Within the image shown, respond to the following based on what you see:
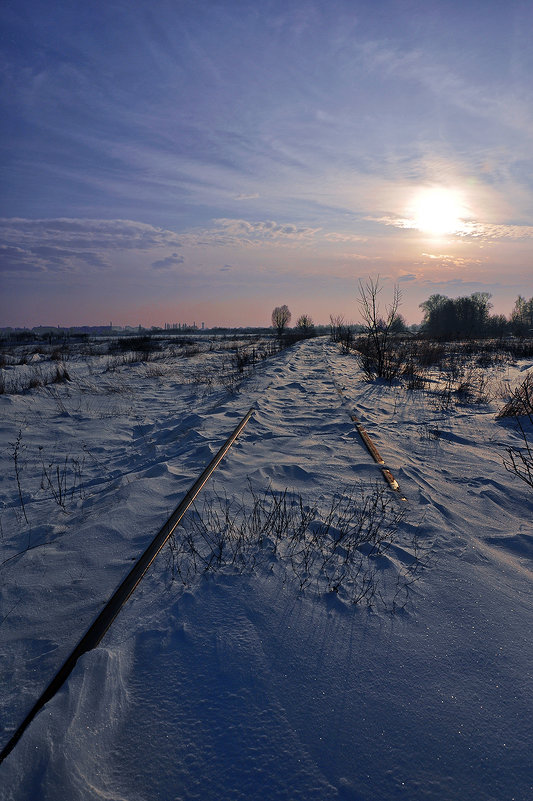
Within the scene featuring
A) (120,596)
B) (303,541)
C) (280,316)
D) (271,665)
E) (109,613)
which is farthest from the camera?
(280,316)

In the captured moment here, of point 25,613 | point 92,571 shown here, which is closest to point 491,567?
point 92,571

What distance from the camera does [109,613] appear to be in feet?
7.97

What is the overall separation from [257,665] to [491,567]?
6.45 feet

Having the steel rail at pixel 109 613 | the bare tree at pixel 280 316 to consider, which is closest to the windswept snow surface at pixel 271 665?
the steel rail at pixel 109 613

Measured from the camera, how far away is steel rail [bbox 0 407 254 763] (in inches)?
71.8

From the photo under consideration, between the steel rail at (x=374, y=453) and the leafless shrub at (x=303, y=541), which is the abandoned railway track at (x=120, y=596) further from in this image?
the leafless shrub at (x=303, y=541)

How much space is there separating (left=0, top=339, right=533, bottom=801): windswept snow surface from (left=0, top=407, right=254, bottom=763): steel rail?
0.06m

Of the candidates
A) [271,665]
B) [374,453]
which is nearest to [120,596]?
[271,665]

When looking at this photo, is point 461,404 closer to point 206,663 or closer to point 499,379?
point 499,379

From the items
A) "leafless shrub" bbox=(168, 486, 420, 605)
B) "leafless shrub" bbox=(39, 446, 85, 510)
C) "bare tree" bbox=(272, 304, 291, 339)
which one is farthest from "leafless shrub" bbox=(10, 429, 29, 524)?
"bare tree" bbox=(272, 304, 291, 339)

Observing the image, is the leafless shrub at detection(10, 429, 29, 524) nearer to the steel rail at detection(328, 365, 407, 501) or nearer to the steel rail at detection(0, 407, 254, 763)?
the steel rail at detection(0, 407, 254, 763)

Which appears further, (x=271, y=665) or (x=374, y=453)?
(x=374, y=453)

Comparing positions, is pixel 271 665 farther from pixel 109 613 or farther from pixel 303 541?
pixel 303 541

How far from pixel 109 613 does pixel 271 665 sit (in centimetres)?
110
